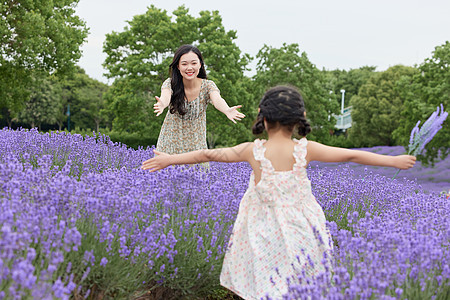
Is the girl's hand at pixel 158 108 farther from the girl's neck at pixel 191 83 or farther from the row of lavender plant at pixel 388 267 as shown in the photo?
the row of lavender plant at pixel 388 267

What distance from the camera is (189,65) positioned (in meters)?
4.61

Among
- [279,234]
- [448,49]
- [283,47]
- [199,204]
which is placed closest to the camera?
[279,234]

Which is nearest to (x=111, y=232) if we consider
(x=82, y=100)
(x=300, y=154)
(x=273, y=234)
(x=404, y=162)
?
(x=273, y=234)

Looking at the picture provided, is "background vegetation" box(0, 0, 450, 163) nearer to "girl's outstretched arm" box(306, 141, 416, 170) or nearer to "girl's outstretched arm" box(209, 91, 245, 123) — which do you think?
"girl's outstretched arm" box(209, 91, 245, 123)

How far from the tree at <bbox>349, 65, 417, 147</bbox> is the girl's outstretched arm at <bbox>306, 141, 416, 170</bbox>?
983 inches

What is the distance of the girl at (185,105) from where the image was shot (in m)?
4.65

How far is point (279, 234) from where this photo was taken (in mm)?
2709

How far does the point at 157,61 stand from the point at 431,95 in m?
9.46

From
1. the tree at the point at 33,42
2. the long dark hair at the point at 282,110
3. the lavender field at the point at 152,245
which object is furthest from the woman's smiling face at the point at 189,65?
the tree at the point at 33,42

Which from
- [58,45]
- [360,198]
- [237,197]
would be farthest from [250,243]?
[58,45]

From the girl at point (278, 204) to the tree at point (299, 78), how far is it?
51.8 ft

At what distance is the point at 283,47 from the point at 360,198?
15.9 metres

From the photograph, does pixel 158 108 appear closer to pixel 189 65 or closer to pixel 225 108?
pixel 225 108

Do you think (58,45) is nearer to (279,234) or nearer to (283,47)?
(283,47)
